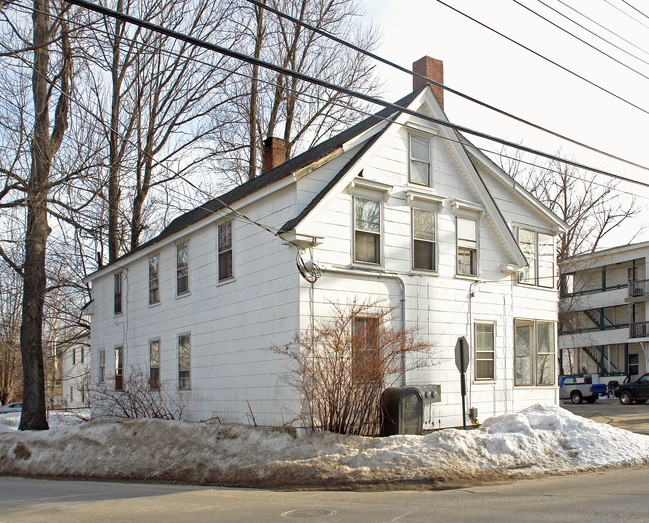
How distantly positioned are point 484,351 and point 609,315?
109ft

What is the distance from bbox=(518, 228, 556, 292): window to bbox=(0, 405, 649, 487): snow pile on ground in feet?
16.4

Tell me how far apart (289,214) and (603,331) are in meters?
37.5

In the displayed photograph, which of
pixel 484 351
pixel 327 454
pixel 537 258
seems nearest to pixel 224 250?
pixel 327 454

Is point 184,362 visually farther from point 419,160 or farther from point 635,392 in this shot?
point 635,392

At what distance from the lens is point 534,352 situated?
1928 centimetres

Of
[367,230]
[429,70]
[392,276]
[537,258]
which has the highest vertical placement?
[429,70]

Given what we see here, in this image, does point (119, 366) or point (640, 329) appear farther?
point (640, 329)

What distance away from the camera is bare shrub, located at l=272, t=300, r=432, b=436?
13.4 meters

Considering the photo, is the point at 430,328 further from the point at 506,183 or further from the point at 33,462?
the point at 33,462

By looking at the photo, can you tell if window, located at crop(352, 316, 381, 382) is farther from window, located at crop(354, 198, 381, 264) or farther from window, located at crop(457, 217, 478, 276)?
window, located at crop(457, 217, 478, 276)

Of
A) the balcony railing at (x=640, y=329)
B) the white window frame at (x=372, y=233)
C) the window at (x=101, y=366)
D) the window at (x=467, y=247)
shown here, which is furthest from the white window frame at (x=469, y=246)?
the balcony railing at (x=640, y=329)

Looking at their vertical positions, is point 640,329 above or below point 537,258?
below

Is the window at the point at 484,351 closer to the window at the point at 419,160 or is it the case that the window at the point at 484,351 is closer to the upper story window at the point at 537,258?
the upper story window at the point at 537,258

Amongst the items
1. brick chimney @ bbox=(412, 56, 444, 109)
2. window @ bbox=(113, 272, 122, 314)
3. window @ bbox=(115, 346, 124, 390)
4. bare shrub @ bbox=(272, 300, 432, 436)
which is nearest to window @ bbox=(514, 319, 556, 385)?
bare shrub @ bbox=(272, 300, 432, 436)
